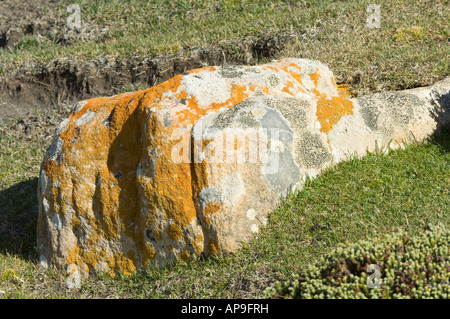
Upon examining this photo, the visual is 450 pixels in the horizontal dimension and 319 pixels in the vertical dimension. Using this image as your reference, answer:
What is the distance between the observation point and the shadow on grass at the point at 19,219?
558 centimetres

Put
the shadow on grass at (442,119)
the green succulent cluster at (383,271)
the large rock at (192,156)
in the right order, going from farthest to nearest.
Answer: the shadow on grass at (442,119) < the large rock at (192,156) < the green succulent cluster at (383,271)

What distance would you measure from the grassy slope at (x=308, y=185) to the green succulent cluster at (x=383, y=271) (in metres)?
0.30

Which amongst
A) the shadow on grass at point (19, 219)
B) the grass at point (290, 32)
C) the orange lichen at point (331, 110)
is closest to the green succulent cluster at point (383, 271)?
the orange lichen at point (331, 110)

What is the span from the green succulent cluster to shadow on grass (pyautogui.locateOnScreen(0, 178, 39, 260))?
3151 millimetres

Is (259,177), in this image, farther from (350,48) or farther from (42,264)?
(350,48)

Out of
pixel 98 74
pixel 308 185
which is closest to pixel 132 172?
pixel 308 185

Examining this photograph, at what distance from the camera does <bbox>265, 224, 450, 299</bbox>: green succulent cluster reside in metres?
3.37

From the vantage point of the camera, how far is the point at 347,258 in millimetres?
3740

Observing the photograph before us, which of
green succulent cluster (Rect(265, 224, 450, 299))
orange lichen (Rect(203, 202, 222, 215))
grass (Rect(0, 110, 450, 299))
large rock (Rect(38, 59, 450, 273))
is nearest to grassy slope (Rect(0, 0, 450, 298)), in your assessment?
grass (Rect(0, 110, 450, 299))

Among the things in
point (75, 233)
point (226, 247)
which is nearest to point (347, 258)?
point (226, 247)

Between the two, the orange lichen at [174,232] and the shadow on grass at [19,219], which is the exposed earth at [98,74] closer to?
the shadow on grass at [19,219]

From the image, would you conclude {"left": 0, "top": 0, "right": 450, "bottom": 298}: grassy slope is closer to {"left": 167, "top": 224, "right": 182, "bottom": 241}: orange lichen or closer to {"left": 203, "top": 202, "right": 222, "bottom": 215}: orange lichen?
{"left": 167, "top": 224, "right": 182, "bottom": 241}: orange lichen

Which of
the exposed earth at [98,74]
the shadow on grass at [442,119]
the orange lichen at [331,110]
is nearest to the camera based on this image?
the orange lichen at [331,110]

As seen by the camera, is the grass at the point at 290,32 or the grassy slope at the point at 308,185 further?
the grass at the point at 290,32
